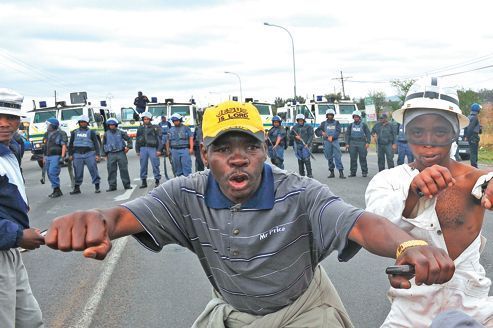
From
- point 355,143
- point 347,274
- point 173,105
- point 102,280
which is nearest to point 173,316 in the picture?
point 102,280

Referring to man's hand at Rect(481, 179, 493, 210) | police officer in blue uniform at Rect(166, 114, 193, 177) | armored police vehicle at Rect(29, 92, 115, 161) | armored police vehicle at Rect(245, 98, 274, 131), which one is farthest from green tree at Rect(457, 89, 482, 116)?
man's hand at Rect(481, 179, 493, 210)

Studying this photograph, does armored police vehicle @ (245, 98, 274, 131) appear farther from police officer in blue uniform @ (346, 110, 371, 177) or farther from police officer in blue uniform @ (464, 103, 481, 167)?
police officer in blue uniform @ (464, 103, 481, 167)

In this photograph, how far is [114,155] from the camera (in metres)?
14.5

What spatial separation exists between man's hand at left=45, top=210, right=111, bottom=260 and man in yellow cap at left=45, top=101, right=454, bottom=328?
135 millimetres

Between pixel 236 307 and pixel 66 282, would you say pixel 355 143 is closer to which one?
pixel 66 282

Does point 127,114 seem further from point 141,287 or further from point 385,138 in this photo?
point 141,287

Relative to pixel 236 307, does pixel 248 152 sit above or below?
above

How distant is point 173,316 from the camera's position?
186 inches

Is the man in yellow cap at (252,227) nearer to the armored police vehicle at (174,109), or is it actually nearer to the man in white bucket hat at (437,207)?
the man in white bucket hat at (437,207)

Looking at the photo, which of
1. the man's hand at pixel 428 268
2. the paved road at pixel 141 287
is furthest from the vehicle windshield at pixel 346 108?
the man's hand at pixel 428 268

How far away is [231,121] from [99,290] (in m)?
3.94

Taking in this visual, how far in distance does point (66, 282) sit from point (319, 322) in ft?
14.4

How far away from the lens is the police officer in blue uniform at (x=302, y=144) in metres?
16.3

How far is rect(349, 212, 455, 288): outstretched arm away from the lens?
1464mm
